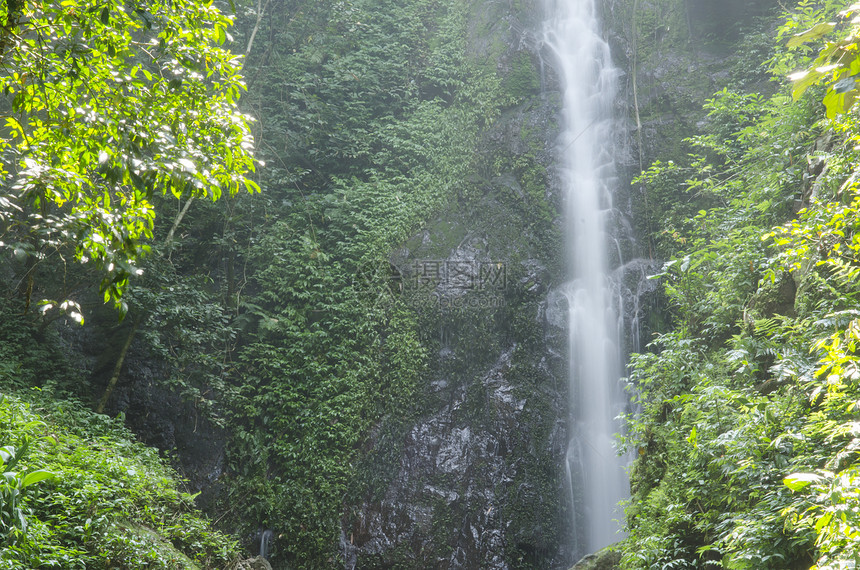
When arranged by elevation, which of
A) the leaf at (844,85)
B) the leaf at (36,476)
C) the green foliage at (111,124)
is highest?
the green foliage at (111,124)

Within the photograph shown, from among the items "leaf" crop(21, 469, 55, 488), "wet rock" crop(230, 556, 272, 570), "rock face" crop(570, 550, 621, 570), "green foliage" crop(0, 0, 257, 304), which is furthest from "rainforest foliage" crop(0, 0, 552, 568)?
"rock face" crop(570, 550, 621, 570)

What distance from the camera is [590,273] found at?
10141 mm

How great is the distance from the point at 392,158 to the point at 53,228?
28.1 ft

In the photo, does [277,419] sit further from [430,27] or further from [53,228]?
[430,27]

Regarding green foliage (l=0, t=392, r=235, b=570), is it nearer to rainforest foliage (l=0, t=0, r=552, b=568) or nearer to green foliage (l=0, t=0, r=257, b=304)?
rainforest foliage (l=0, t=0, r=552, b=568)

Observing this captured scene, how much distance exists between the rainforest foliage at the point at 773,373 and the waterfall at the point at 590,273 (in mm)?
1798

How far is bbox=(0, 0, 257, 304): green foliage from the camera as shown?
313 cm

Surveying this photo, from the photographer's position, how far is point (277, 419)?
27.7 ft

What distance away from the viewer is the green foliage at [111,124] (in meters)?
3.13

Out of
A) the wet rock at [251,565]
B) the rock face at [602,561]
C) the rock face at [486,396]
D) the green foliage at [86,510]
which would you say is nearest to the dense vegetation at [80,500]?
the green foliage at [86,510]

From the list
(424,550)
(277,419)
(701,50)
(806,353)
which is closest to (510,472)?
(424,550)

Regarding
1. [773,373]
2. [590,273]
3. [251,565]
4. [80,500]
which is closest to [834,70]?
[773,373]

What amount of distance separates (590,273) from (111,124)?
28.0 feet

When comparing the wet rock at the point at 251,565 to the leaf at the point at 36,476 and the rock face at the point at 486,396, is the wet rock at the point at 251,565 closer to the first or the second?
the rock face at the point at 486,396
